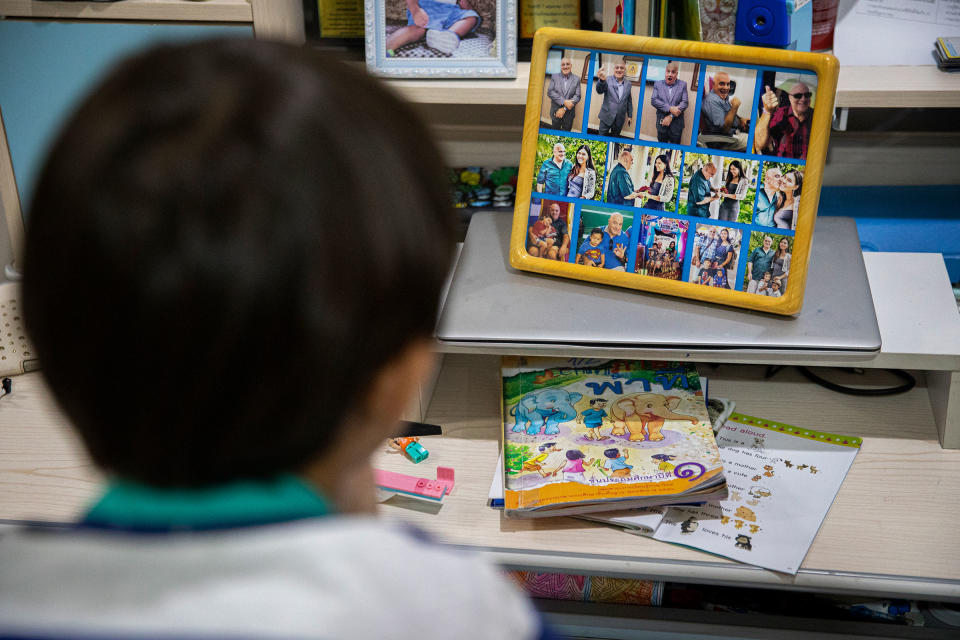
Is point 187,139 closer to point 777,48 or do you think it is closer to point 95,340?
point 95,340

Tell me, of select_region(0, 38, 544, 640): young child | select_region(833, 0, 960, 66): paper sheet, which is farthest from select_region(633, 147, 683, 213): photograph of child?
select_region(0, 38, 544, 640): young child

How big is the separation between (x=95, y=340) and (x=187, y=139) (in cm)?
10

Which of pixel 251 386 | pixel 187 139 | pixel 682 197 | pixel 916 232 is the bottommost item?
pixel 916 232

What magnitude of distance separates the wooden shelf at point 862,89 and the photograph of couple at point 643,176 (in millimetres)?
154

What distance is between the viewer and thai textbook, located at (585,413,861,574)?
100cm

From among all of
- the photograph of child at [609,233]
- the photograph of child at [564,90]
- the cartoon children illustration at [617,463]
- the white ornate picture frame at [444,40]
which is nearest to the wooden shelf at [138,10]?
the white ornate picture frame at [444,40]

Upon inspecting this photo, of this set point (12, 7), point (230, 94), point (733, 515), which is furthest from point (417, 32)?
point (230, 94)

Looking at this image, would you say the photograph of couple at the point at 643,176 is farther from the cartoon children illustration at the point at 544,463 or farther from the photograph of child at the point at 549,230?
the cartoon children illustration at the point at 544,463

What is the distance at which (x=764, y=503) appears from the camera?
1.05 meters

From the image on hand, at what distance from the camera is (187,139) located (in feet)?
1.20

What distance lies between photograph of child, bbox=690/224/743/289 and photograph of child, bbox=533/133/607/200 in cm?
14

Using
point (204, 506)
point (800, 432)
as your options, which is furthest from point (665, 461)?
point (204, 506)

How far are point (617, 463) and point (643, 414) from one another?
9 cm

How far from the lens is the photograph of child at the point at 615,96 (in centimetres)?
104
